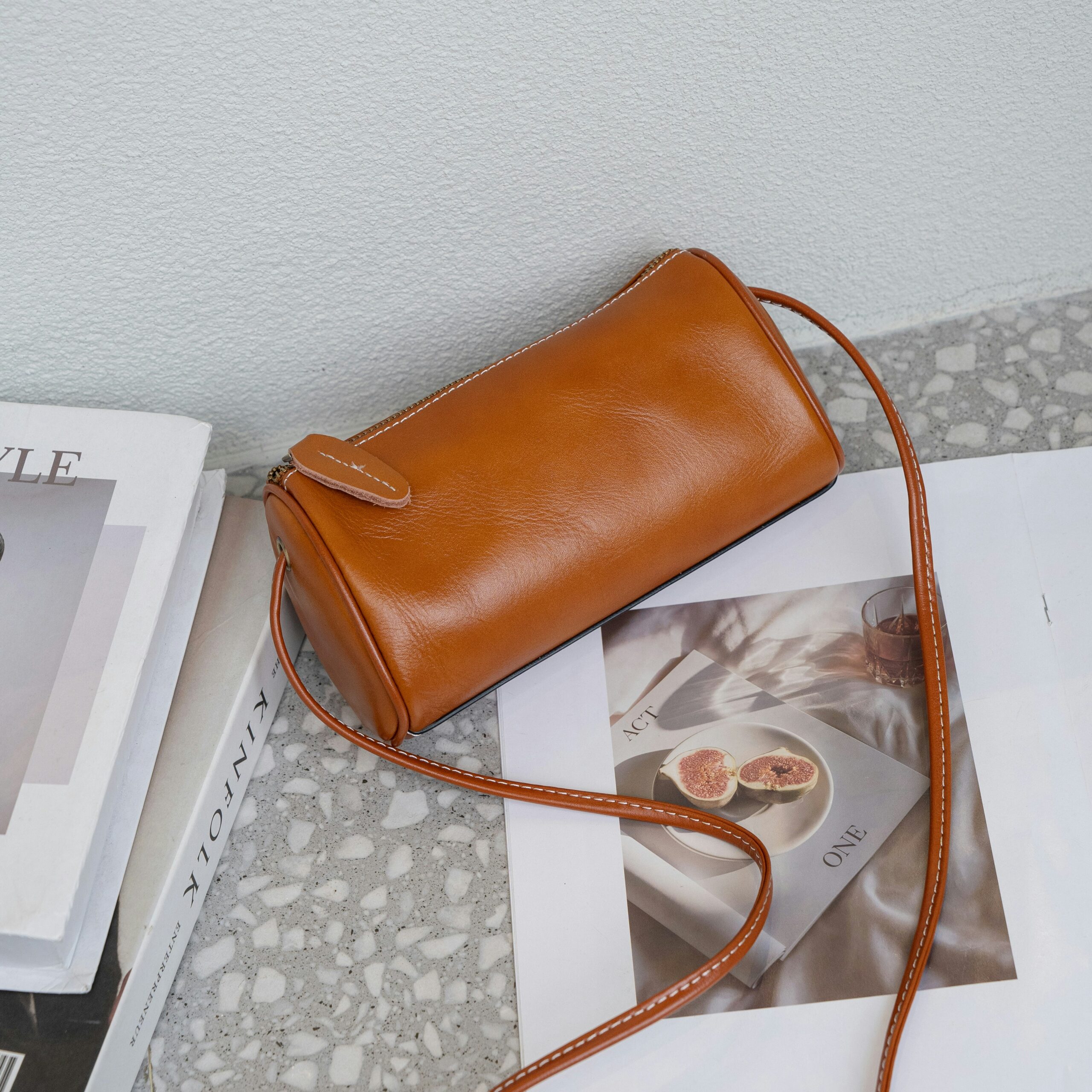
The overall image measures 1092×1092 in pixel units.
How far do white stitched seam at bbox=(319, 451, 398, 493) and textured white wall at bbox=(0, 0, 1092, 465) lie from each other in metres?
0.12

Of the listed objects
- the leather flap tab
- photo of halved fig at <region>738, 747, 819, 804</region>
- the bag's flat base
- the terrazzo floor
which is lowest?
the terrazzo floor

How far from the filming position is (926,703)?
1.73 feet

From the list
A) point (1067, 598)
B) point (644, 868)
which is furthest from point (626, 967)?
point (1067, 598)

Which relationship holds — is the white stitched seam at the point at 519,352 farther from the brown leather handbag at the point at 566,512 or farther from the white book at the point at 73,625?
the white book at the point at 73,625

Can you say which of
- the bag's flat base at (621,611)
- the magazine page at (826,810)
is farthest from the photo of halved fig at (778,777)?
the bag's flat base at (621,611)

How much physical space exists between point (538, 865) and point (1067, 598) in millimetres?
340

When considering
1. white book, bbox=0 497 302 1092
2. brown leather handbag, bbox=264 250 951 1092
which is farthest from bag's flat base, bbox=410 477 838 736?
white book, bbox=0 497 302 1092

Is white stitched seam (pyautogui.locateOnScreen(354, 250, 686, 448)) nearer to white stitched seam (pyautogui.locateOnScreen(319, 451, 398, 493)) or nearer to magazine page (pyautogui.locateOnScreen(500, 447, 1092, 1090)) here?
white stitched seam (pyautogui.locateOnScreen(319, 451, 398, 493))

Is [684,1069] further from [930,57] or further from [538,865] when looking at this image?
[930,57]

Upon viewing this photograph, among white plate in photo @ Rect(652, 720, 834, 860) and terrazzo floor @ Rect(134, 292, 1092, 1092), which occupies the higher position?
white plate in photo @ Rect(652, 720, 834, 860)

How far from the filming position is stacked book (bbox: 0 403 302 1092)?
0.43 m

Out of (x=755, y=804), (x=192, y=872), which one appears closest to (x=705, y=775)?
(x=755, y=804)

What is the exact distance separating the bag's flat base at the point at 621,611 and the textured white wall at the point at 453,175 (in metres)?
0.18

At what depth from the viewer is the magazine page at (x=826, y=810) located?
45 centimetres
